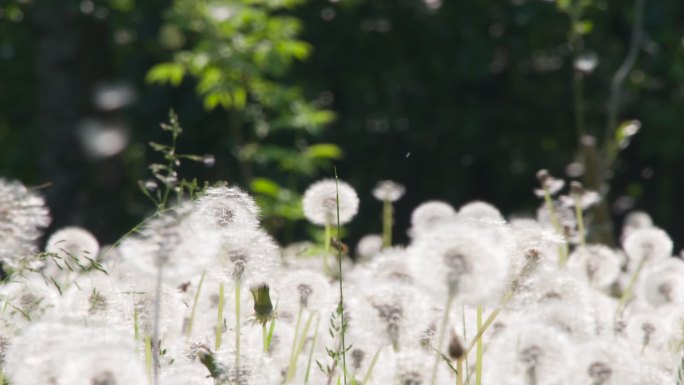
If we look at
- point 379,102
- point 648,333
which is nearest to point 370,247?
point 648,333

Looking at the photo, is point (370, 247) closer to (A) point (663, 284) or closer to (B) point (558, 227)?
(B) point (558, 227)

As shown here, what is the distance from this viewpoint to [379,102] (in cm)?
995

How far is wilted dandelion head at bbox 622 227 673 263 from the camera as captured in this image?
2.72m

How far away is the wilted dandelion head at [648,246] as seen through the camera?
2.72m

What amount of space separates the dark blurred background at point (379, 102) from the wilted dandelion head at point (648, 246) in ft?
17.6

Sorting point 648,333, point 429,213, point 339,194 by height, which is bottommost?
point 648,333

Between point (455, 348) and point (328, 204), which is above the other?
point (328, 204)

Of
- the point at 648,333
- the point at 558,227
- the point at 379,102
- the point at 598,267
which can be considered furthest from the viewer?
the point at 379,102

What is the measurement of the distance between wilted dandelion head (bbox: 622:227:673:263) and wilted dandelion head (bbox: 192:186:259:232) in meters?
1.35

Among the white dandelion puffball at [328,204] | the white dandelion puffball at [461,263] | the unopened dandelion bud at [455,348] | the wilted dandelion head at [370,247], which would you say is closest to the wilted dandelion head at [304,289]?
the white dandelion puffball at [328,204]

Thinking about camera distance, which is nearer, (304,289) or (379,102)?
(304,289)

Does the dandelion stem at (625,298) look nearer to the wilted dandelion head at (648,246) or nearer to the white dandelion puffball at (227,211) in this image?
the wilted dandelion head at (648,246)

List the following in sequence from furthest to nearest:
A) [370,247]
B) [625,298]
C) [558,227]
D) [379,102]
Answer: [379,102] → [370,247] → [558,227] → [625,298]

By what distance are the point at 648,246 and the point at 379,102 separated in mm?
7296
